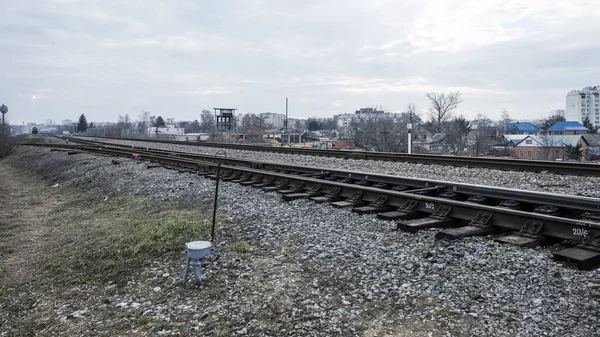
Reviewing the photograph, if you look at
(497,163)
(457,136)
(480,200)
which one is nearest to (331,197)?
(480,200)

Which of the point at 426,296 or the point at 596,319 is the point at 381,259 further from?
the point at 596,319

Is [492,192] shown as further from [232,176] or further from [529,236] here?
[232,176]

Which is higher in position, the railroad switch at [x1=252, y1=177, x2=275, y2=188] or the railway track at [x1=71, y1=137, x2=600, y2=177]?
the railway track at [x1=71, y1=137, x2=600, y2=177]

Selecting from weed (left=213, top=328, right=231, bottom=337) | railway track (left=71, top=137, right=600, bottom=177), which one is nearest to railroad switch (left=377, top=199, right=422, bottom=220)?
weed (left=213, top=328, right=231, bottom=337)

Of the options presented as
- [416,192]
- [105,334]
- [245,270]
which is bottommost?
[105,334]

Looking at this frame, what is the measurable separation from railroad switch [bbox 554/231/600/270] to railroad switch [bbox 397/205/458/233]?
176 centimetres

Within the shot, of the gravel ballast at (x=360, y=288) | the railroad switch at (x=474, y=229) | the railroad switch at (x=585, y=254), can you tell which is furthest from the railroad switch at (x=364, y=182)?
the railroad switch at (x=585, y=254)

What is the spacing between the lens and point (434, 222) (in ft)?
21.0

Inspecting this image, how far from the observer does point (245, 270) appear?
17.5 feet

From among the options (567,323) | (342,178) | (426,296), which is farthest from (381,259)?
(342,178)

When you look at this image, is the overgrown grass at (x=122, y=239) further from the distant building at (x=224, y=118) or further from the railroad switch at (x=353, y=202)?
the distant building at (x=224, y=118)

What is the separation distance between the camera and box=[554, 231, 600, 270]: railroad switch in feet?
14.8

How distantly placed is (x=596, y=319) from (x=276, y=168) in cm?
1067

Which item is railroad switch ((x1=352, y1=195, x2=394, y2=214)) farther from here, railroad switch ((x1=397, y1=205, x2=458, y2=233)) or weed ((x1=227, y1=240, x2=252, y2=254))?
weed ((x1=227, y1=240, x2=252, y2=254))
